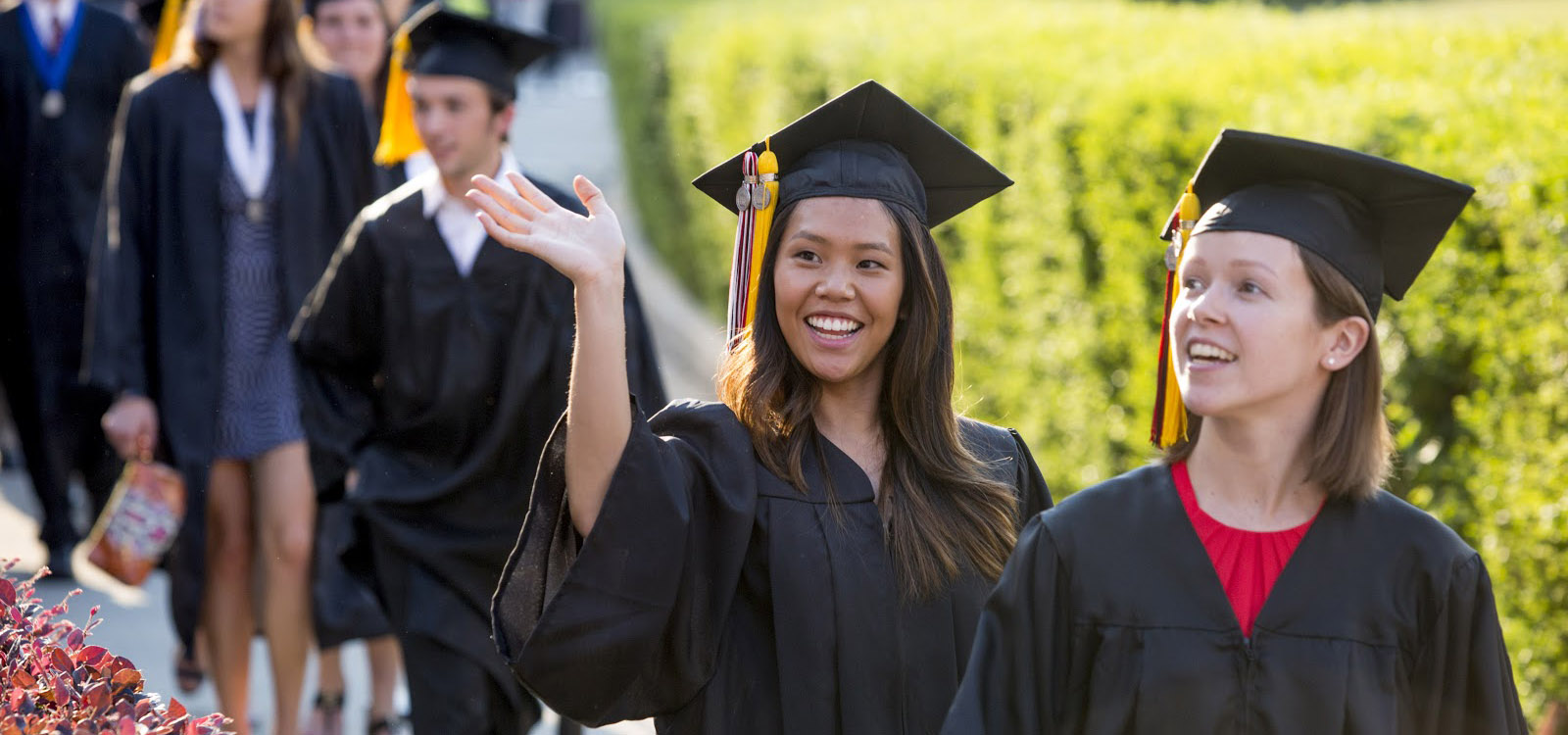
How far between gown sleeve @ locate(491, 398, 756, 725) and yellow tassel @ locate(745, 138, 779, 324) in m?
0.27

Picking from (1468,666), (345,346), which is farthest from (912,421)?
(345,346)

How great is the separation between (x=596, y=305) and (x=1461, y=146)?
8.71 feet

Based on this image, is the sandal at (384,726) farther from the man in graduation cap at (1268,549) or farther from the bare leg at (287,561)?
the man in graduation cap at (1268,549)

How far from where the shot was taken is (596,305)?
3164 mm

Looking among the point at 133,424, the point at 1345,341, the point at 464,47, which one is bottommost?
the point at 133,424

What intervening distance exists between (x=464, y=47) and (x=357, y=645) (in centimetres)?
279

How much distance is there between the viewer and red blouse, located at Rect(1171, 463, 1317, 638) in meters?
2.90

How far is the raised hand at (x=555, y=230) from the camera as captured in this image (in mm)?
3156

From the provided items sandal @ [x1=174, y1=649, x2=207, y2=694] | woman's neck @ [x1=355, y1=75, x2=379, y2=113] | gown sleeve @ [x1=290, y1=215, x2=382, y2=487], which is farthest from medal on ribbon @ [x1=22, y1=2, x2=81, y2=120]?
gown sleeve @ [x1=290, y1=215, x2=382, y2=487]

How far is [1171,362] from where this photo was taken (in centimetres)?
324

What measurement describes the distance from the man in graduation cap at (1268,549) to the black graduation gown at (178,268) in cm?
342

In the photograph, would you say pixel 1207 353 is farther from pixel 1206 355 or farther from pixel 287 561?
pixel 287 561

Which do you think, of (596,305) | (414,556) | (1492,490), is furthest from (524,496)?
(1492,490)

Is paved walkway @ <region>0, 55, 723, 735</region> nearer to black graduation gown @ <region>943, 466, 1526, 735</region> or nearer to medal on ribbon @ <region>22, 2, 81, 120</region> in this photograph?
black graduation gown @ <region>943, 466, 1526, 735</region>
